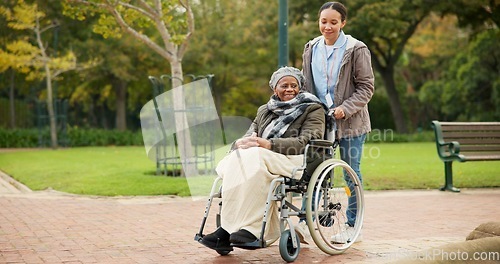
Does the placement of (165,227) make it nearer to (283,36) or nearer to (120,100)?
(283,36)

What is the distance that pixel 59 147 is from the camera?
79.7 feet

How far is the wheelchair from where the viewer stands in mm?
4957

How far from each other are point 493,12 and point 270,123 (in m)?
24.1

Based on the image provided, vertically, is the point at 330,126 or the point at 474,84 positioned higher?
the point at 474,84

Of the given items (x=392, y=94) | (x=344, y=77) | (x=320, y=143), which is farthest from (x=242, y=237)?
(x=392, y=94)

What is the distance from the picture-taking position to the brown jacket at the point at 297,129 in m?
5.16

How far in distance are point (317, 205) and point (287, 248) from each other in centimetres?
35

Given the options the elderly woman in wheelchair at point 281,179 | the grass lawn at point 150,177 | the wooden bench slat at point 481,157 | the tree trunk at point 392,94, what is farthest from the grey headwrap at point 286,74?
the tree trunk at point 392,94

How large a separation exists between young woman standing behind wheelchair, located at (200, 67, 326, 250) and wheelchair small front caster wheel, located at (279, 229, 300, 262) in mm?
119

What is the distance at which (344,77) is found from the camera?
231 inches

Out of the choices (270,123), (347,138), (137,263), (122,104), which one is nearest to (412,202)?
(347,138)

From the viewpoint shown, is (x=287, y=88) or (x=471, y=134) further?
(x=471, y=134)

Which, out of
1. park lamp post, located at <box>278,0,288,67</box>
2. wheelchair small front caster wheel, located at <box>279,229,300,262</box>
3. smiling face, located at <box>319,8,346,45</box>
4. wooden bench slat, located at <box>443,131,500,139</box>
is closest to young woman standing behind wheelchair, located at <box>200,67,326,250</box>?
wheelchair small front caster wheel, located at <box>279,229,300,262</box>

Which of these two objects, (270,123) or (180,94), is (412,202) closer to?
(180,94)
